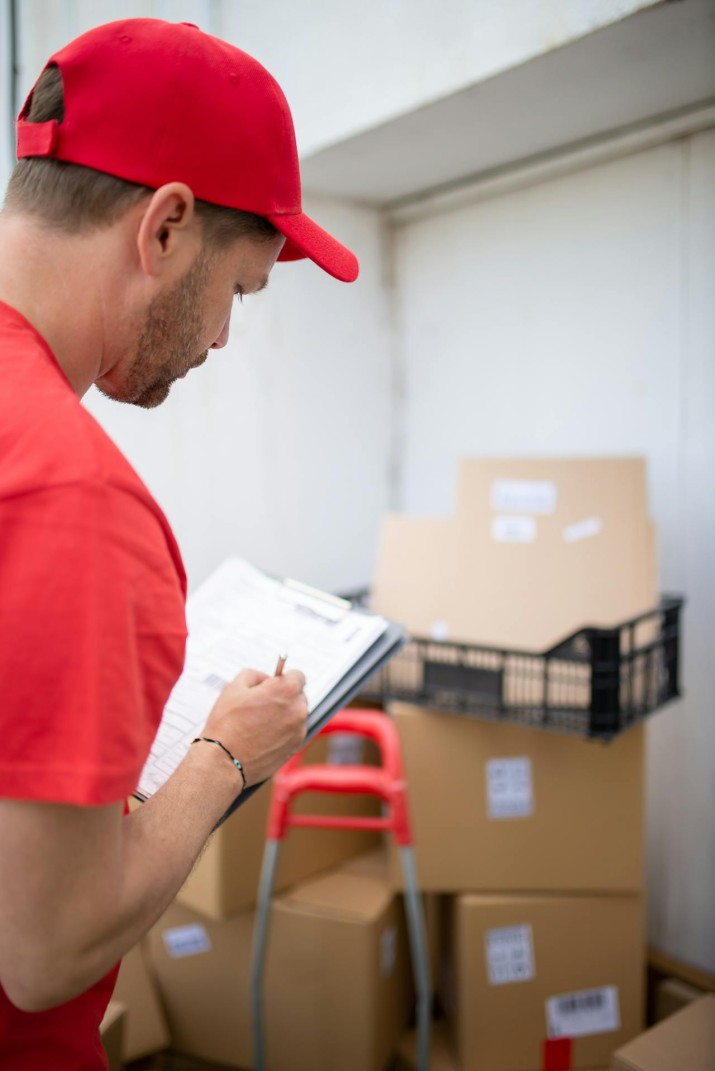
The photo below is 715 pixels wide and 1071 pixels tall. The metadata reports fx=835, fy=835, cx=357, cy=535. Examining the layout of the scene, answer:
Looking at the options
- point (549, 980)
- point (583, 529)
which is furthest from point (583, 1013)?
point (583, 529)

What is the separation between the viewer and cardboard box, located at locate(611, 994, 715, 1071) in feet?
3.77

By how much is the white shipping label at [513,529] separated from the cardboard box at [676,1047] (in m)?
0.83

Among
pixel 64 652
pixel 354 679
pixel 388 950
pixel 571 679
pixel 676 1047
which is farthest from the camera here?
pixel 388 950

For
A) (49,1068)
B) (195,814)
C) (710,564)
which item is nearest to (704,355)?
(710,564)

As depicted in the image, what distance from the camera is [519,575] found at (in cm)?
163

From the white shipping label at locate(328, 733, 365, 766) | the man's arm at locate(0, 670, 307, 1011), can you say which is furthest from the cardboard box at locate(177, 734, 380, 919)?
the man's arm at locate(0, 670, 307, 1011)

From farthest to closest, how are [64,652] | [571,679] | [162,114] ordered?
[571,679] → [162,114] → [64,652]

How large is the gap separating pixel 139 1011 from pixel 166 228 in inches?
62.1

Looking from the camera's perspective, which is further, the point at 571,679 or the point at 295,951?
the point at 295,951

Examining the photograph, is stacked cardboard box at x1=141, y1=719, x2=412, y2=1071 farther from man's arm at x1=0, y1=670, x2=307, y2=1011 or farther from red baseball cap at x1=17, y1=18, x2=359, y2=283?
red baseball cap at x1=17, y1=18, x2=359, y2=283

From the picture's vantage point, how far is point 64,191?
627 mm

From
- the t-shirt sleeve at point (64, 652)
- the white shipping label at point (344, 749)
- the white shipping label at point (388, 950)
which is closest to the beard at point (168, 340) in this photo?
the t-shirt sleeve at point (64, 652)

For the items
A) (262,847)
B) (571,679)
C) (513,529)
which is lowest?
(262,847)

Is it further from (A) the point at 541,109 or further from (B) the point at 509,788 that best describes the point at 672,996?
(A) the point at 541,109
